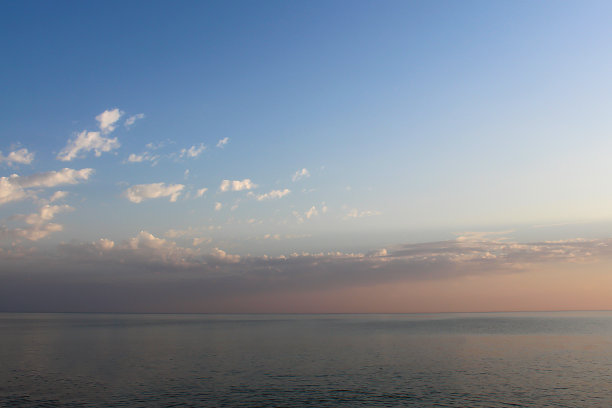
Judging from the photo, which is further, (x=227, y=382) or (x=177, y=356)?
(x=177, y=356)

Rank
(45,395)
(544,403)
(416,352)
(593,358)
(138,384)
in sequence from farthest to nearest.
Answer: (416,352) < (593,358) < (138,384) < (45,395) < (544,403)

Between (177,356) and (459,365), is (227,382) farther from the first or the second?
(459,365)

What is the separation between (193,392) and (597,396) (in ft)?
143

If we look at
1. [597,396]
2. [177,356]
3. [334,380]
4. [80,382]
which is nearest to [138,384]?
[80,382]

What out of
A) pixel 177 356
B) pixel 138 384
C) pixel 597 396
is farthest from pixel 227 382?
pixel 597 396

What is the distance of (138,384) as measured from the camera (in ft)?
176

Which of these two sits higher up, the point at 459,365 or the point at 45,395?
the point at 45,395

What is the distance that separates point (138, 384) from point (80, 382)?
7.74 meters

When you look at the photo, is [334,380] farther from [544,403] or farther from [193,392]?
[544,403]

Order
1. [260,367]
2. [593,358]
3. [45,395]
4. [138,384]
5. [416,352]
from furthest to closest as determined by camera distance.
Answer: [416,352], [593,358], [260,367], [138,384], [45,395]

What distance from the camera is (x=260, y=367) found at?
222 ft

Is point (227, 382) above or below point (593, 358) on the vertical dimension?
above

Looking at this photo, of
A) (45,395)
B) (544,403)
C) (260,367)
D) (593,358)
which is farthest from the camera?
(593,358)

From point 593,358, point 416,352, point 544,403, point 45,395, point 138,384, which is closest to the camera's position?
point 544,403
